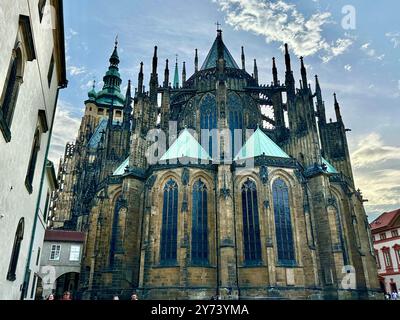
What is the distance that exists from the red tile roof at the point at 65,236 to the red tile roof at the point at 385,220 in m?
38.8

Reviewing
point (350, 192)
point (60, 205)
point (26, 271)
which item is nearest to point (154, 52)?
point (350, 192)

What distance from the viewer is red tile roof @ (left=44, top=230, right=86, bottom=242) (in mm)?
30902

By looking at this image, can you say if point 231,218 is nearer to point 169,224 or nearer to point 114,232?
point 169,224

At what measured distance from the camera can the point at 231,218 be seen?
25000 millimetres

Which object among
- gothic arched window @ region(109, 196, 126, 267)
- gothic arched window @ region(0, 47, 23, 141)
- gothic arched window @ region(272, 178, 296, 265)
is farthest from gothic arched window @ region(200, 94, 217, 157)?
gothic arched window @ region(0, 47, 23, 141)

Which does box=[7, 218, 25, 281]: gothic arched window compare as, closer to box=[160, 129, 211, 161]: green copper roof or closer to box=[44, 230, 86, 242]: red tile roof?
box=[160, 129, 211, 161]: green copper roof

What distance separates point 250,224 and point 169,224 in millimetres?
6545

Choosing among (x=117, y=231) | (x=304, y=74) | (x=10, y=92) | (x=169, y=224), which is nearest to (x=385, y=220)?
(x=304, y=74)

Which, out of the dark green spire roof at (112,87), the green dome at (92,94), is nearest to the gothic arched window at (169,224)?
the dark green spire roof at (112,87)

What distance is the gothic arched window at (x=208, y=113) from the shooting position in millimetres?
35953

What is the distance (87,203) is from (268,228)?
20.8 m

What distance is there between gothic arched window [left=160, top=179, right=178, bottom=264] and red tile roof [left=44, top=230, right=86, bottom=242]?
10.3m

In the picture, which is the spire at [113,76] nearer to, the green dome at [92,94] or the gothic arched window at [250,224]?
the green dome at [92,94]

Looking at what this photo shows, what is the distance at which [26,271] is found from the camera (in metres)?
13.5
